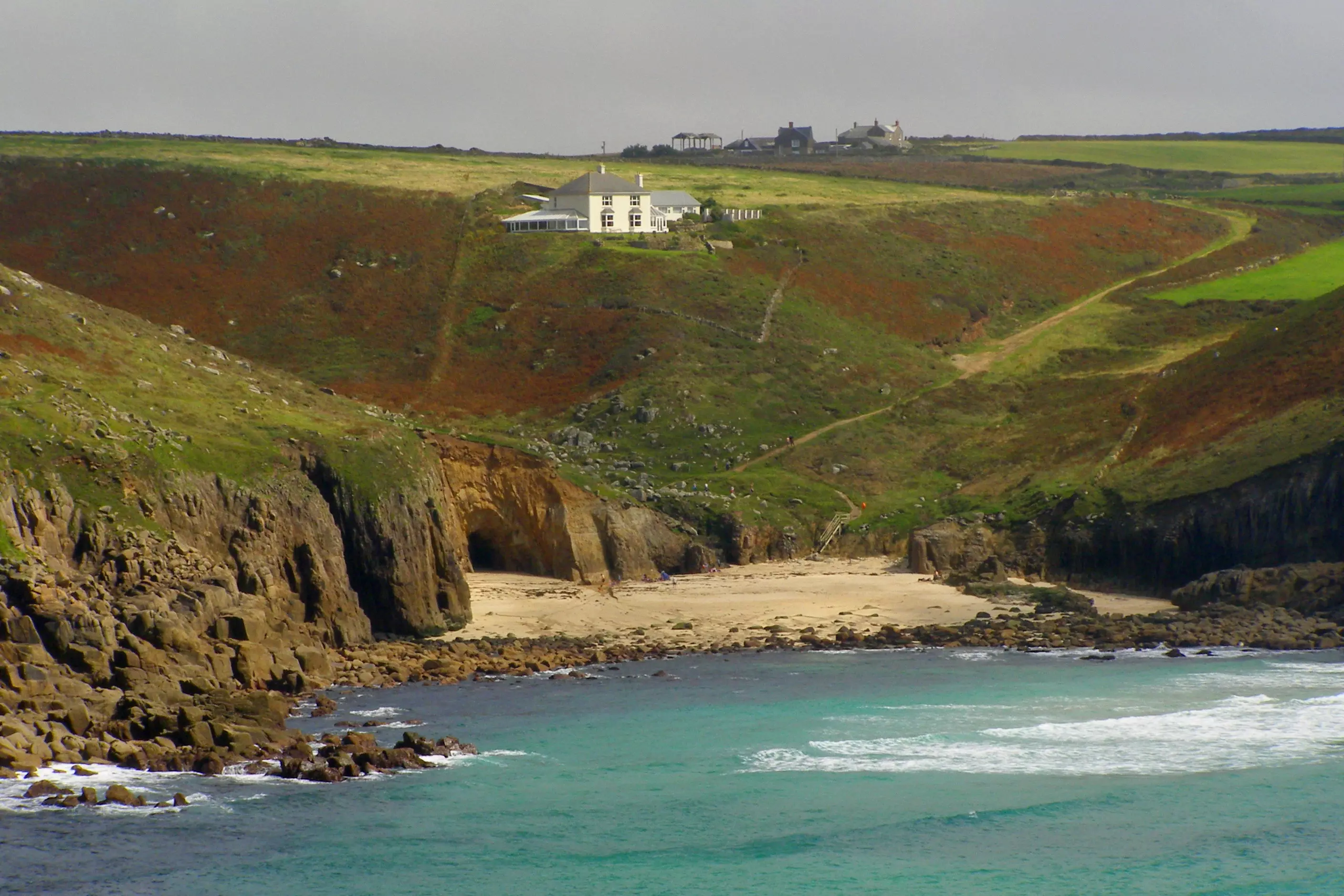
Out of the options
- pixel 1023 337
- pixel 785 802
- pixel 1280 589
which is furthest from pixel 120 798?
pixel 1023 337

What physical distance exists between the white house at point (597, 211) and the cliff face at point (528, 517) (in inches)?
1981

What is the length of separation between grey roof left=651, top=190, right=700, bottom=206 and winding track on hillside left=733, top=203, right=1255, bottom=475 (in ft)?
93.9

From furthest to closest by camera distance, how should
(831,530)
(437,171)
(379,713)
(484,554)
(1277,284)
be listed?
(437,171) < (1277,284) < (831,530) < (484,554) < (379,713)

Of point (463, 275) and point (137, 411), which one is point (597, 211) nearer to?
point (463, 275)

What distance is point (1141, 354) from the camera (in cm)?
10412

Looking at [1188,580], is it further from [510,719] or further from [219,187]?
[219,187]

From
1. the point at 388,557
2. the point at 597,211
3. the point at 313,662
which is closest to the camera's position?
the point at 313,662

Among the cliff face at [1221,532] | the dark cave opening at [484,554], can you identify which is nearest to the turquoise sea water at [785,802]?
the cliff face at [1221,532]

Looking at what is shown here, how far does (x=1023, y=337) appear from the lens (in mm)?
112438

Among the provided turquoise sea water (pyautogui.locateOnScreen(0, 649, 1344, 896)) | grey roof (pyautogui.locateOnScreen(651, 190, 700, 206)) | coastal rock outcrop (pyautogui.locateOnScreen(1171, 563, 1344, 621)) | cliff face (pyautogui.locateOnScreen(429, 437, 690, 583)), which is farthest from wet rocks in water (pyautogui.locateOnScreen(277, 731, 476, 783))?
grey roof (pyautogui.locateOnScreen(651, 190, 700, 206))

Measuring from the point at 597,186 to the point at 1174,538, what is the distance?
62357mm

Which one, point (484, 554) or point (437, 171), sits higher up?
point (437, 171)

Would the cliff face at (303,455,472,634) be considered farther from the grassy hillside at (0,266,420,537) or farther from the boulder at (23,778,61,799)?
the boulder at (23,778,61,799)

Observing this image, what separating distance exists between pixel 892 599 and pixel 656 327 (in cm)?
3677
